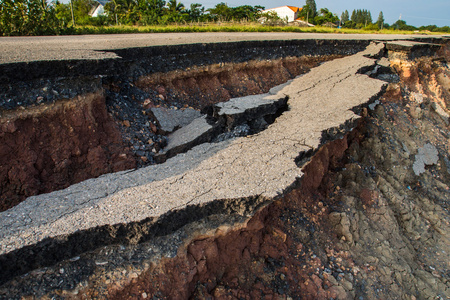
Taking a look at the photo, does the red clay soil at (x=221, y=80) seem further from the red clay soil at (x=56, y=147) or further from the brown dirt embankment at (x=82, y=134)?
the red clay soil at (x=56, y=147)

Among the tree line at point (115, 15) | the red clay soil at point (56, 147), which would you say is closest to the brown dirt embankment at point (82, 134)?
the red clay soil at point (56, 147)

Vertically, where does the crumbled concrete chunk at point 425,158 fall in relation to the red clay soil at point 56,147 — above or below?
below

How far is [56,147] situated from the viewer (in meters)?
3.79

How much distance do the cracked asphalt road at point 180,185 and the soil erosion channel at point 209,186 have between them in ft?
0.06

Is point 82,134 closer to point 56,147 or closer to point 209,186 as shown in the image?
point 56,147

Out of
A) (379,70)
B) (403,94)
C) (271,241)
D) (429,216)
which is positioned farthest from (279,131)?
(403,94)

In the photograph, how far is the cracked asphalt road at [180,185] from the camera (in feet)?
7.79

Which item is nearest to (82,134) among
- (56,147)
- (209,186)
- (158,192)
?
(56,147)

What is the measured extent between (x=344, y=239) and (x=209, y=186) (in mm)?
2080

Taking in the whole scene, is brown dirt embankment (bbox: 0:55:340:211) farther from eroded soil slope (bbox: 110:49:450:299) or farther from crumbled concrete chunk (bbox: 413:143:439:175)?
crumbled concrete chunk (bbox: 413:143:439:175)

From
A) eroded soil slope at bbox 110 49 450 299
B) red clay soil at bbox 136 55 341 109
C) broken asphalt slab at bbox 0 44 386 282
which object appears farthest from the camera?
red clay soil at bbox 136 55 341 109

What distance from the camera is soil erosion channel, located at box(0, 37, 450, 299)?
2.42 m

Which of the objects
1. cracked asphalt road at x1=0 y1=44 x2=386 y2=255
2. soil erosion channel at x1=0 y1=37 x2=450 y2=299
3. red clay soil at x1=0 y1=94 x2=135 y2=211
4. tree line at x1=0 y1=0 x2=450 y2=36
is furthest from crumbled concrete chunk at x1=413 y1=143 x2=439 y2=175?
tree line at x1=0 y1=0 x2=450 y2=36

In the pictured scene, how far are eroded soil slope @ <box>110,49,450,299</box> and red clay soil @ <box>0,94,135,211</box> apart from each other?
75.4 inches
